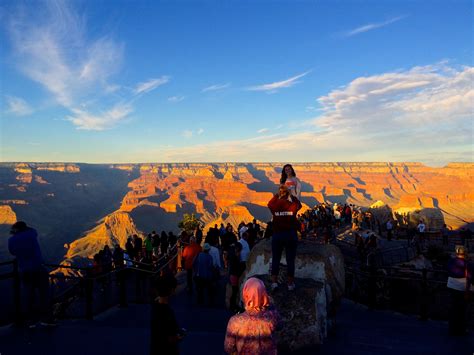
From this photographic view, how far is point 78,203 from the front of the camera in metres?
172

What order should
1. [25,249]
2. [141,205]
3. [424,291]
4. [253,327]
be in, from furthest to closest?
1. [141,205]
2. [424,291]
3. [25,249]
4. [253,327]

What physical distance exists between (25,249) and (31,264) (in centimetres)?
29

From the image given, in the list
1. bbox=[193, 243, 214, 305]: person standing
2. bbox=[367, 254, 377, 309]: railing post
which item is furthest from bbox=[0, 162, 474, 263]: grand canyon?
bbox=[367, 254, 377, 309]: railing post

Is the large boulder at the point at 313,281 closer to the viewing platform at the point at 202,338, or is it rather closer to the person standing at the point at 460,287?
the viewing platform at the point at 202,338

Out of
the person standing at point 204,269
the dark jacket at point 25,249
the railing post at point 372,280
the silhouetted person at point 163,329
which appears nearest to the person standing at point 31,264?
the dark jacket at point 25,249

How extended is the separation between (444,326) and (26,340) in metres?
7.42

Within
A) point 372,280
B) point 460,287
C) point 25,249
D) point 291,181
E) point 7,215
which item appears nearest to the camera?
point 291,181

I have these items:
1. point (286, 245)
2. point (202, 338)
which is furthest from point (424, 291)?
point (202, 338)

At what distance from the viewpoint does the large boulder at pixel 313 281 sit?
483 cm

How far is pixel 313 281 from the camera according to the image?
561 centimetres

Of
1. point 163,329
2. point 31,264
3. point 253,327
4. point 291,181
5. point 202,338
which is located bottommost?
point 202,338

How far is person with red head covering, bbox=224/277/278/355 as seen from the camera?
2957 millimetres

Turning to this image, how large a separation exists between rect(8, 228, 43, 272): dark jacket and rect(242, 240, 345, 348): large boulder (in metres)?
3.92

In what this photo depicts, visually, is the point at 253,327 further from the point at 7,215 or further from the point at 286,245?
the point at 7,215
